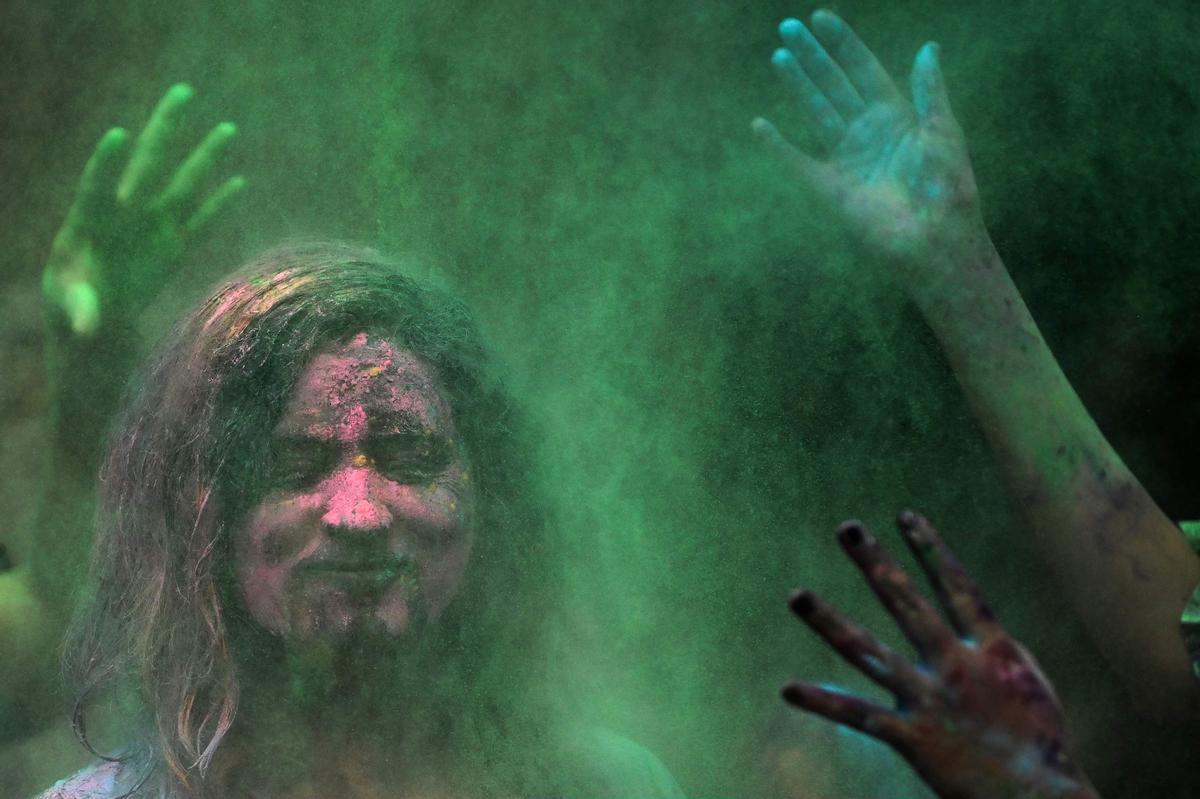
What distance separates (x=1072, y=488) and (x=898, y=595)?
0.54 meters

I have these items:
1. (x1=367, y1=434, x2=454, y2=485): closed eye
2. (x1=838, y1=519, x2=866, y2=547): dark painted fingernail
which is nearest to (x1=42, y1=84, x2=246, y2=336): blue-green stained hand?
(x1=367, y1=434, x2=454, y2=485): closed eye

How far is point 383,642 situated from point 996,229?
0.90 metres

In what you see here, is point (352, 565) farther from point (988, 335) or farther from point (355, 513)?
point (988, 335)

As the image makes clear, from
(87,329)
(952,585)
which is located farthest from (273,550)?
(952,585)

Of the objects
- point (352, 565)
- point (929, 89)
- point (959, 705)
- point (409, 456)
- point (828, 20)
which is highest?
point (828, 20)

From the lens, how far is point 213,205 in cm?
167

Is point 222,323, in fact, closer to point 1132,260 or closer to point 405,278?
point 405,278

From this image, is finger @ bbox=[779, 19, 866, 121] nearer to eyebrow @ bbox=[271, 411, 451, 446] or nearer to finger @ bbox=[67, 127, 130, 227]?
eyebrow @ bbox=[271, 411, 451, 446]

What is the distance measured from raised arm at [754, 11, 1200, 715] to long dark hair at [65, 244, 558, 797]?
500 millimetres

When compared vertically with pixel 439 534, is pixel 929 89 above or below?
above

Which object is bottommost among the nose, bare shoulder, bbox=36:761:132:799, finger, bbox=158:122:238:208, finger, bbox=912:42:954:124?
bare shoulder, bbox=36:761:132:799

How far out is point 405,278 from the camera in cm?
153

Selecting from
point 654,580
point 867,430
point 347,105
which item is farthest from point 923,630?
point 347,105

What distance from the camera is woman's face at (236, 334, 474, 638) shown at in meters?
1.28
